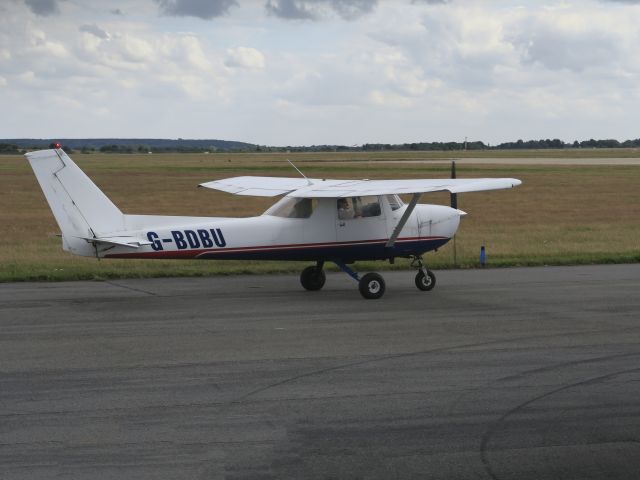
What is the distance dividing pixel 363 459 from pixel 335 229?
9.83 m

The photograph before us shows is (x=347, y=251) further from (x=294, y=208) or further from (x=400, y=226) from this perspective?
(x=294, y=208)

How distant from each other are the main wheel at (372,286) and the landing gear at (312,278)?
1.35 m

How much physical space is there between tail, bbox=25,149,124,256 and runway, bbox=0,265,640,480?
1162 mm

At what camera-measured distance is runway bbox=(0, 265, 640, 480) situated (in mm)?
7859

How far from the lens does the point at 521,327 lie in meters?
13.8

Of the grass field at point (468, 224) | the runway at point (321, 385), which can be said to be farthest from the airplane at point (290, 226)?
the grass field at point (468, 224)

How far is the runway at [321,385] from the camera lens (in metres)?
7.86

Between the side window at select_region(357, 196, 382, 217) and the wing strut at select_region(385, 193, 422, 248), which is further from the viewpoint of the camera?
the side window at select_region(357, 196, 382, 217)

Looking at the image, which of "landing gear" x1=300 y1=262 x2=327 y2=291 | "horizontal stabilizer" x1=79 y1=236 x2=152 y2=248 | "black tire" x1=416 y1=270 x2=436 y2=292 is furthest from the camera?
"landing gear" x1=300 y1=262 x2=327 y2=291

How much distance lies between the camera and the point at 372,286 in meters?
16.9

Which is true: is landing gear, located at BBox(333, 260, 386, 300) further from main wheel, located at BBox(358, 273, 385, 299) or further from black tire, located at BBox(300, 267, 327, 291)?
black tire, located at BBox(300, 267, 327, 291)

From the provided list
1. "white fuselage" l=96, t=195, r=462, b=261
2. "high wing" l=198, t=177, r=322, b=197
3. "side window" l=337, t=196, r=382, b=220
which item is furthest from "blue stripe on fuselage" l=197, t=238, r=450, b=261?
"high wing" l=198, t=177, r=322, b=197

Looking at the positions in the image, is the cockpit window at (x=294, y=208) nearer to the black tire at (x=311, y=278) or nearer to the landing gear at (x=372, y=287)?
the black tire at (x=311, y=278)

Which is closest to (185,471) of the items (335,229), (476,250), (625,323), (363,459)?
(363,459)
